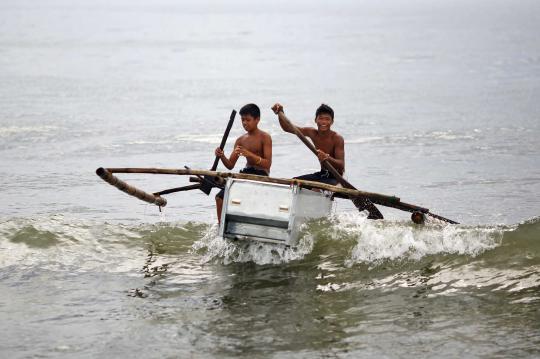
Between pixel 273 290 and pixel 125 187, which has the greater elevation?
pixel 125 187

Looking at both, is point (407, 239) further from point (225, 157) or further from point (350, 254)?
point (225, 157)

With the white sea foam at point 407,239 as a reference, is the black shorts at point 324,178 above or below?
above

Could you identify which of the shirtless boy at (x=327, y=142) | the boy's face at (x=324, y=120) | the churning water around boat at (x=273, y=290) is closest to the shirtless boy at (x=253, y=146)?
the shirtless boy at (x=327, y=142)

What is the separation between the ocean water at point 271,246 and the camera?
27.5 ft

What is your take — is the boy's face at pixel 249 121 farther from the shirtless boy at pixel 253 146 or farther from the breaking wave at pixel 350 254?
the breaking wave at pixel 350 254

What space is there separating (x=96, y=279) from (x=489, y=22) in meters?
49.5

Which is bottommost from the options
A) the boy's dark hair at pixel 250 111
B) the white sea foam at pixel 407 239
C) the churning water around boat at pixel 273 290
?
the churning water around boat at pixel 273 290

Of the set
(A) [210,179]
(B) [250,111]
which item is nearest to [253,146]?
(B) [250,111]

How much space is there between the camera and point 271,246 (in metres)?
10.6

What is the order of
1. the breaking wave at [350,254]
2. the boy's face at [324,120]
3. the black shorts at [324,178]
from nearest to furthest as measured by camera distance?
the breaking wave at [350,254], the boy's face at [324,120], the black shorts at [324,178]

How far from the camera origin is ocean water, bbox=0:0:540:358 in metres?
8.38

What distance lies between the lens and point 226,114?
23.0 m

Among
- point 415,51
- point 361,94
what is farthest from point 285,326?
point 415,51

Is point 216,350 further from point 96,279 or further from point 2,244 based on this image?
point 2,244
